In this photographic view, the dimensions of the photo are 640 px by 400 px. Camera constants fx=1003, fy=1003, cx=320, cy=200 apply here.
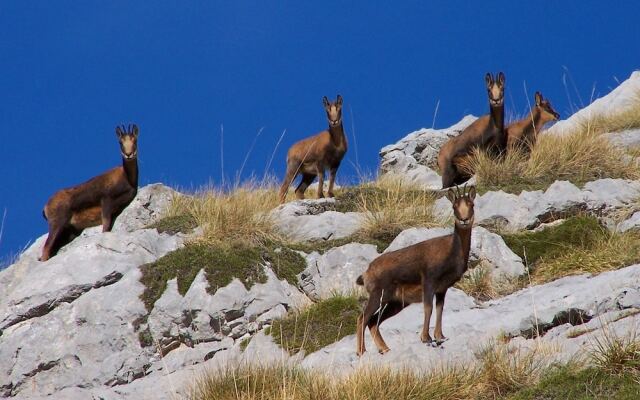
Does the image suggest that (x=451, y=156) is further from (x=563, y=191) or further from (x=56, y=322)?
(x=56, y=322)

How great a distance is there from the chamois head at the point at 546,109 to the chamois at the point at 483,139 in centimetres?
177

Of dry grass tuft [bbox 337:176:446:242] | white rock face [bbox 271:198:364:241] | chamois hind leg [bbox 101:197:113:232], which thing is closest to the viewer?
dry grass tuft [bbox 337:176:446:242]

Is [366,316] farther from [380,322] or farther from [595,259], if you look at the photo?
[595,259]

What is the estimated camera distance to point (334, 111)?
18453 millimetres

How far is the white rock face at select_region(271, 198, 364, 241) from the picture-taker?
15453 mm

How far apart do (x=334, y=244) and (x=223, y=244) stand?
168cm

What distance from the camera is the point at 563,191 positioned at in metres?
16.1

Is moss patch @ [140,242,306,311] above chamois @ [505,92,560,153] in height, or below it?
below

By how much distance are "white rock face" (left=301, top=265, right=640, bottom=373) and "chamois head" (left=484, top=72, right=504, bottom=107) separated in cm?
658

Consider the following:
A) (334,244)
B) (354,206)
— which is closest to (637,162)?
(354,206)


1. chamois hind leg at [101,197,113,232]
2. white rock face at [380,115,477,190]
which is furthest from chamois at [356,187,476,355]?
white rock face at [380,115,477,190]

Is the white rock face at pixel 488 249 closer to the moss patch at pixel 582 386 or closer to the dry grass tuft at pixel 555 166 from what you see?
the dry grass tuft at pixel 555 166

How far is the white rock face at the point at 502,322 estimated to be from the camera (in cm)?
1003

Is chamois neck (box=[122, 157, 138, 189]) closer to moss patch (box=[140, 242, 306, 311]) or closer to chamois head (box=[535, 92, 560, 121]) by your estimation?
moss patch (box=[140, 242, 306, 311])
